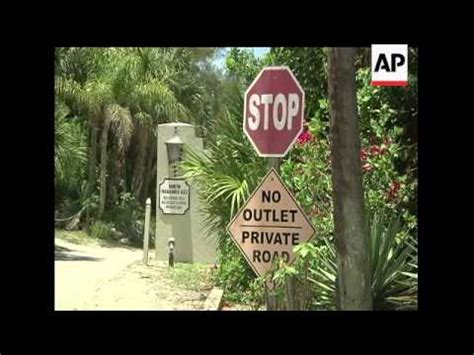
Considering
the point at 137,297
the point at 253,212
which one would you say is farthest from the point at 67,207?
the point at 253,212

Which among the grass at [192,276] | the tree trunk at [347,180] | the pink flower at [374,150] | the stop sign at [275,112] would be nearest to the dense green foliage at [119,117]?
the grass at [192,276]

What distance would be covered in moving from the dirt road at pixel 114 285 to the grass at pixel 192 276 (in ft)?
0.30

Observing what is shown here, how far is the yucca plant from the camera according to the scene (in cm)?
643

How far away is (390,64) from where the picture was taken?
6801 mm

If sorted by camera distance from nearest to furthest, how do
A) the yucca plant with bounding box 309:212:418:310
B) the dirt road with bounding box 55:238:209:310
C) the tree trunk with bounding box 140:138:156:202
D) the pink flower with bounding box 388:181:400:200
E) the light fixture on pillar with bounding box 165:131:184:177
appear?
the yucca plant with bounding box 309:212:418:310, the pink flower with bounding box 388:181:400:200, the dirt road with bounding box 55:238:209:310, the light fixture on pillar with bounding box 165:131:184:177, the tree trunk with bounding box 140:138:156:202

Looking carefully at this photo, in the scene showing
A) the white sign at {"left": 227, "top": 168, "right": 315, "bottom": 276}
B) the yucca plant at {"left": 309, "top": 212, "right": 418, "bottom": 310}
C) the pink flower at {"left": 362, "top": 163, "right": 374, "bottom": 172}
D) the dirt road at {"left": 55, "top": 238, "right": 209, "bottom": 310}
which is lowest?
the dirt road at {"left": 55, "top": 238, "right": 209, "bottom": 310}

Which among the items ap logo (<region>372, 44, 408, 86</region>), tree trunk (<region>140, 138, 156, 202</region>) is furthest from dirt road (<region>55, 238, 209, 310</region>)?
tree trunk (<region>140, 138, 156, 202</region>)

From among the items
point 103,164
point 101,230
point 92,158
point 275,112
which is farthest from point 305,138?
point 103,164

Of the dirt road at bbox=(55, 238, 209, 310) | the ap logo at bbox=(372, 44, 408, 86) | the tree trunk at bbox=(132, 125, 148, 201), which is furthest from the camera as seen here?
the tree trunk at bbox=(132, 125, 148, 201)

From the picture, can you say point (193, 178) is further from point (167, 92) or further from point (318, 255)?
point (167, 92)

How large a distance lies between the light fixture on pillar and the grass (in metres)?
1.51

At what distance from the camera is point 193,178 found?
8.77m

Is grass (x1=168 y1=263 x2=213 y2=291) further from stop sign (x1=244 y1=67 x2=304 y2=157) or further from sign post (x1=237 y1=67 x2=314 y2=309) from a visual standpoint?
stop sign (x1=244 y1=67 x2=304 y2=157)

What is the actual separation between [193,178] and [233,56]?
166cm
